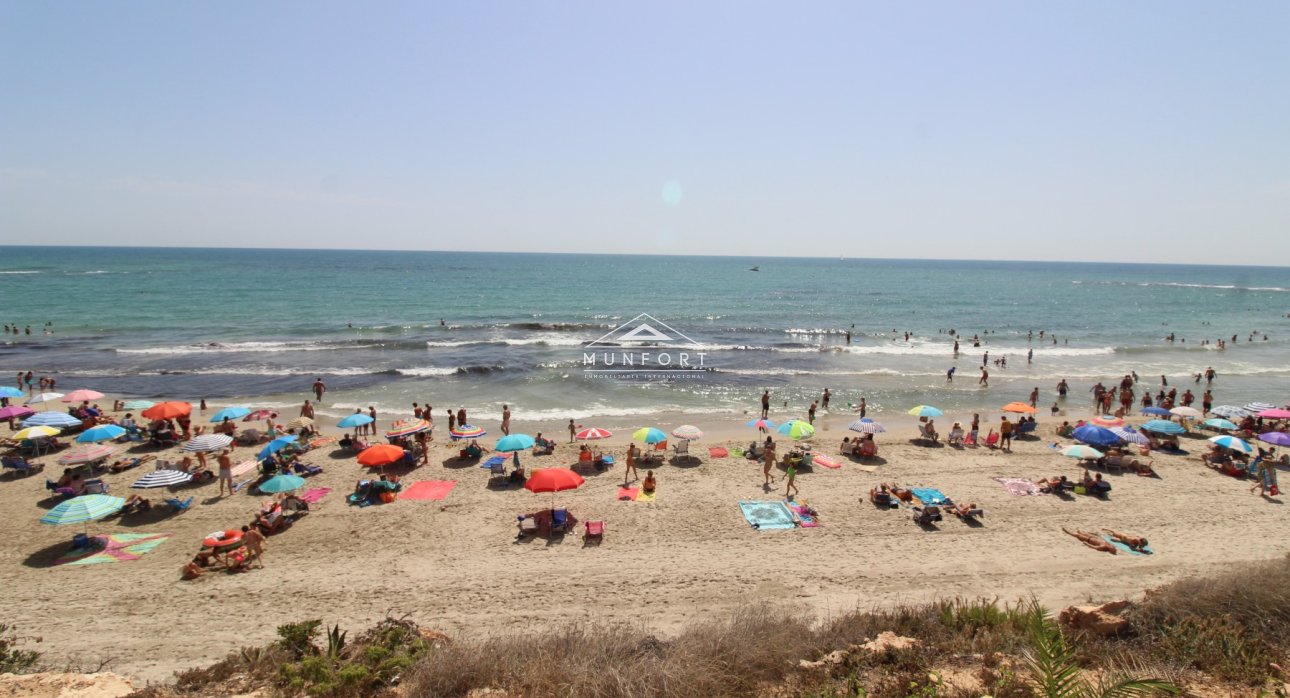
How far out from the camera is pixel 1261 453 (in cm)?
1677

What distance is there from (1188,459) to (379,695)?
2285 cm

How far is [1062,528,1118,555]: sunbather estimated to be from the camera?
39.8 feet

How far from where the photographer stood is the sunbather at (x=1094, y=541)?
12.1 metres

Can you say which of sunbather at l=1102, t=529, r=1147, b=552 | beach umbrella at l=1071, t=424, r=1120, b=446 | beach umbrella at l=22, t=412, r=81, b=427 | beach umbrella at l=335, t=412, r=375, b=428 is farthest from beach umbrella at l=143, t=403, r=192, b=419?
beach umbrella at l=1071, t=424, r=1120, b=446

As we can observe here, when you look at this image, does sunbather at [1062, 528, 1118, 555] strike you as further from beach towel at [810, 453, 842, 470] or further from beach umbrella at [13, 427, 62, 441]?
beach umbrella at [13, 427, 62, 441]

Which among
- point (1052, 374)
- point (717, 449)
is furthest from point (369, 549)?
point (1052, 374)

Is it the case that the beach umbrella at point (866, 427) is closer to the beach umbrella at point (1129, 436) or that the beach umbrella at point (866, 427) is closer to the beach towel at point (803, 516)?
the beach towel at point (803, 516)

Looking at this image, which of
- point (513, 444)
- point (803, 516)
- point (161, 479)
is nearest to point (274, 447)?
point (161, 479)

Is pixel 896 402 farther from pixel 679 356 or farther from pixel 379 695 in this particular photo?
pixel 379 695

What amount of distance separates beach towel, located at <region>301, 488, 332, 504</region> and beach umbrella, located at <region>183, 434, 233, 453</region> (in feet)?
10.7

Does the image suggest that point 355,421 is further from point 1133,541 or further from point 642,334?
point 642,334

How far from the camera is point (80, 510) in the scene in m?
11.4

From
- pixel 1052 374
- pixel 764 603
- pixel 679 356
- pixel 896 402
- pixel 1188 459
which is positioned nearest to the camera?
pixel 764 603

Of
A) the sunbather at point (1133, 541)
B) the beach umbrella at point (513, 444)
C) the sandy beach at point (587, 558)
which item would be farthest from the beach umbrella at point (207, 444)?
the sunbather at point (1133, 541)
